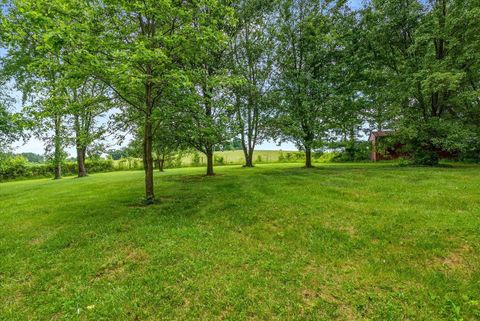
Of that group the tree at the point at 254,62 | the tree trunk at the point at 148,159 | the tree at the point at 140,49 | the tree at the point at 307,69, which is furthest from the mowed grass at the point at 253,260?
the tree at the point at 254,62

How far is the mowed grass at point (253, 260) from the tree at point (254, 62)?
31.7 ft

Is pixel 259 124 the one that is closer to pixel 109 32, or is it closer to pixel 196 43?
pixel 196 43

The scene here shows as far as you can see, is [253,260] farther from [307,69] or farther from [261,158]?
[261,158]

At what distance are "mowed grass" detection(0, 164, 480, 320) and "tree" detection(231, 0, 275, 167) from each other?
9.66 m

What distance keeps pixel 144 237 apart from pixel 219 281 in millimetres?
2563

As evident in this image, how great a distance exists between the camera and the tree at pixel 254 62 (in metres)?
16.4

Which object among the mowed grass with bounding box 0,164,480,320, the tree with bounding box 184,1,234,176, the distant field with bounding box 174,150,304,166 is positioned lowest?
the mowed grass with bounding box 0,164,480,320

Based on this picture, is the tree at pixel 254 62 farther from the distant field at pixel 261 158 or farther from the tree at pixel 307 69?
the distant field at pixel 261 158

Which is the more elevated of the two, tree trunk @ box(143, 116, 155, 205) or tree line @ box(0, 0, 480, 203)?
tree line @ box(0, 0, 480, 203)

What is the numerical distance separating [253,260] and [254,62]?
17579 mm

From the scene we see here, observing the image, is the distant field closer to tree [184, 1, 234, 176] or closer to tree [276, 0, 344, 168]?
tree [276, 0, 344, 168]

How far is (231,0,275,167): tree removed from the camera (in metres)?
16.4

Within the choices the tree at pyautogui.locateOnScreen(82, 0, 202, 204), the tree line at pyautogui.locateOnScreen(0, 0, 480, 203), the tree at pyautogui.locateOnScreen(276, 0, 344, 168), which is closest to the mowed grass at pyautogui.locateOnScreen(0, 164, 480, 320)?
the tree at pyautogui.locateOnScreen(82, 0, 202, 204)

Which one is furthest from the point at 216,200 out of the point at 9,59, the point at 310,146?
the point at 9,59
